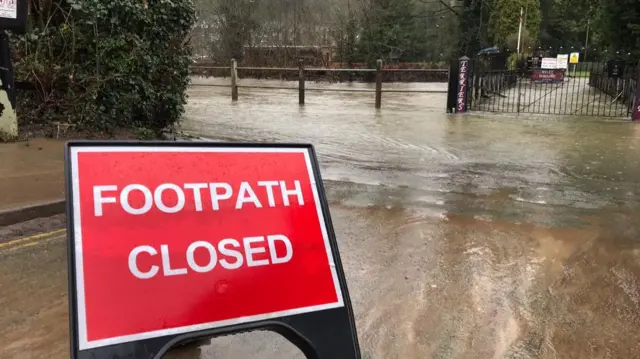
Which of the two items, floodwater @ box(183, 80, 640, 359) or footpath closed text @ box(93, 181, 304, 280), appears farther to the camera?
floodwater @ box(183, 80, 640, 359)

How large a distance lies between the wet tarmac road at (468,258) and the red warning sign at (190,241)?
0.95 m

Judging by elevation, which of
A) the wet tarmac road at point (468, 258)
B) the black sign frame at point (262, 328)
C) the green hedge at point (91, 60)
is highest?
the green hedge at point (91, 60)

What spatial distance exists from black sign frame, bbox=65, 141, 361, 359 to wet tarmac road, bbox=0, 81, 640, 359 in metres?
0.83

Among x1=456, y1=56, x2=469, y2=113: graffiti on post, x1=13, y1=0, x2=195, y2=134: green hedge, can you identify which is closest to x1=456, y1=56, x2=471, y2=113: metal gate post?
x1=456, y1=56, x2=469, y2=113: graffiti on post

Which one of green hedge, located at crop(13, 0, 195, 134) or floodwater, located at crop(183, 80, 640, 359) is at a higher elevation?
green hedge, located at crop(13, 0, 195, 134)

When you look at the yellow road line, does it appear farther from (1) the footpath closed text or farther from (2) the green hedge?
(2) the green hedge

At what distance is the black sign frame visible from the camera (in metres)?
1.85

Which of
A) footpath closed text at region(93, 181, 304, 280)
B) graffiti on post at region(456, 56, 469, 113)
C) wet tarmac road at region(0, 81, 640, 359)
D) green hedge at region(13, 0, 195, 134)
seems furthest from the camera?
graffiti on post at region(456, 56, 469, 113)

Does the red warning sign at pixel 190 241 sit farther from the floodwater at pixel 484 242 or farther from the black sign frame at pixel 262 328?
the floodwater at pixel 484 242

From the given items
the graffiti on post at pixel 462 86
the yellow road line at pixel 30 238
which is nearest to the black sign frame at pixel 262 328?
the yellow road line at pixel 30 238

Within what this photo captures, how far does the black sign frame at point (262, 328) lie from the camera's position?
6.08ft

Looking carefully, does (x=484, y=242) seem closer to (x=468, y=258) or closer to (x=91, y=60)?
(x=468, y=258)

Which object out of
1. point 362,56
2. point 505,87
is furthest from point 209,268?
point 362,56

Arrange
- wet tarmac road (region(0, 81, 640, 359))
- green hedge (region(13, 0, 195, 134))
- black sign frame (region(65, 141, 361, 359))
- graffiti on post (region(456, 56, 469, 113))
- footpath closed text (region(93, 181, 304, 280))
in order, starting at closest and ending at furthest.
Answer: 1. black sign frame (region(65, 141, 361, 359))
2. footpath closed text (region(93, 181, 304, 280))
3. wet tarmac road (region(0, 81, 640, 359))
4. green hedge (region(13, 0, 195, 134))
5. graffiti on post (region(456, 56, 469, 113))
